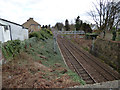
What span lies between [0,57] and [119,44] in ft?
46.9

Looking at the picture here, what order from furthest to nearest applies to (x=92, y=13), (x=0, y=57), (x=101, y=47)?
(x=92, y=13) < (x=101, y=47) < (x=0, y=57)

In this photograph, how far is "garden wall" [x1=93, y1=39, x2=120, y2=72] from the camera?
35.6 feet

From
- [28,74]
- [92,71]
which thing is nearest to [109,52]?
[92,71]

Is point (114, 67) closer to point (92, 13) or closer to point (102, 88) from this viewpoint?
point (102, 88)

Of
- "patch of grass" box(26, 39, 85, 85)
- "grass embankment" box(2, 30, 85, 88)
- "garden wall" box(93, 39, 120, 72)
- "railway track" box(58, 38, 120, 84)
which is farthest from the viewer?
"garden wall" box(93, 39, 120, 72)

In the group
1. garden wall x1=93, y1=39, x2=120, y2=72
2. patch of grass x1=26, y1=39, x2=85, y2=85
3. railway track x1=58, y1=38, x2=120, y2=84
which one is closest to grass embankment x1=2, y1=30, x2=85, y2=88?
patch of grass x1=26, y1=39, x2=85, y2=85

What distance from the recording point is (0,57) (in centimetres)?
450

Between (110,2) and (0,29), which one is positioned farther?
(110,2)

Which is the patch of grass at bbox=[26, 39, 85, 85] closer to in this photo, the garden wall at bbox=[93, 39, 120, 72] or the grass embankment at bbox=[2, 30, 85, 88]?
the grass embankment at bbox=[2, 30, 85, 88]

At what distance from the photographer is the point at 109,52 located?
12.5m

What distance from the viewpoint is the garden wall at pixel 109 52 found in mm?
10839

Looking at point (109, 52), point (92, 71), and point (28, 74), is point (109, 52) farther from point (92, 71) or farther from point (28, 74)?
point (28, 74)

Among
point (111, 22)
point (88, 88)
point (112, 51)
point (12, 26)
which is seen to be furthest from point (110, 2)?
point (88, 88)

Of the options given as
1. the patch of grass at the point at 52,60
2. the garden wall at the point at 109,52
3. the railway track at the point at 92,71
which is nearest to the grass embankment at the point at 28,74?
the patch of grass at the point at 52,60
